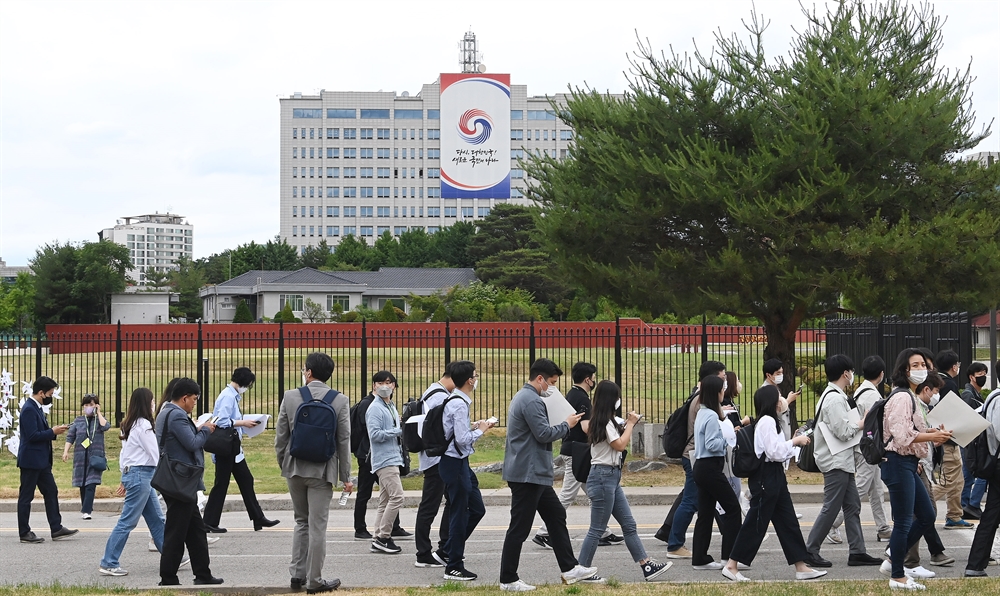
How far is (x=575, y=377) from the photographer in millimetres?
9258

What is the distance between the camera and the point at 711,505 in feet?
28.2

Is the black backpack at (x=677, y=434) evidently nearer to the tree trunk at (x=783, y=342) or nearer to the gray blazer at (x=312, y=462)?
the gray blazer at (x=312, y=462)

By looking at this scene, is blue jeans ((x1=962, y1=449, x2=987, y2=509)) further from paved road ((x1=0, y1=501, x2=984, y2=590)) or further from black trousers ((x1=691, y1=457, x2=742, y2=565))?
black trousers ((x1=691, y1=457, x2=742, y2=565))

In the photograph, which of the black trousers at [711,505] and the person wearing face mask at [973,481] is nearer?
the black trousers at [711,505]

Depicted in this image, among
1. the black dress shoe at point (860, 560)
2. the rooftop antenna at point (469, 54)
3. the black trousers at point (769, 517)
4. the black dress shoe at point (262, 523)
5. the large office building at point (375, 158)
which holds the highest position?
the rooftop antenna at point (469, 54)

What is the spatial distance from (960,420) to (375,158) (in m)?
147

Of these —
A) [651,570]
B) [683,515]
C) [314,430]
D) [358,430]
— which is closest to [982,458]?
[683,515]

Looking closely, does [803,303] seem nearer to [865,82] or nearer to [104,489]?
[865,82]

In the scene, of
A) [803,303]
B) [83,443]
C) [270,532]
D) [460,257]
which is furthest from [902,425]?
[460,257]

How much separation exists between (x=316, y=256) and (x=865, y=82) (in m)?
110

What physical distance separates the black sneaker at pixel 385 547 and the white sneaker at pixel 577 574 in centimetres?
231

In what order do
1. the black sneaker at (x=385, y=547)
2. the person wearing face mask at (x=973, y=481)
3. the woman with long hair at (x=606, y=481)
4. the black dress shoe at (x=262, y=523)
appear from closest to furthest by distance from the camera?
the woman with long hair at (x=606, y=481) → the black sneaker at (x=385, y=547) → the person wearing face mask at (x=973, y=481) → the black dress shoe at (x=262, y=523)

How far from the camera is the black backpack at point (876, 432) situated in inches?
310

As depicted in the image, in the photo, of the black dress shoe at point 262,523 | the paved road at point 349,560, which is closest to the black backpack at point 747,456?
the paved road at point 349,560
